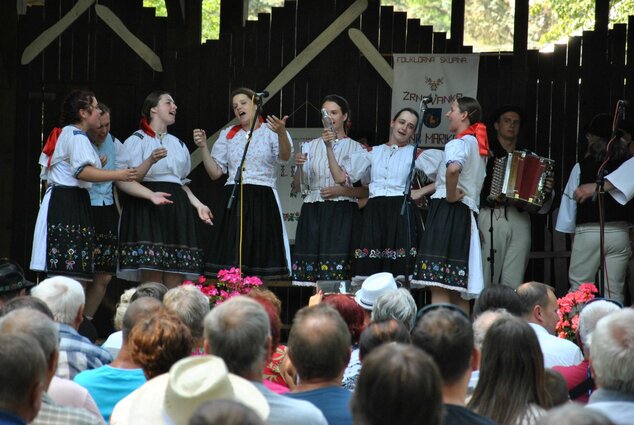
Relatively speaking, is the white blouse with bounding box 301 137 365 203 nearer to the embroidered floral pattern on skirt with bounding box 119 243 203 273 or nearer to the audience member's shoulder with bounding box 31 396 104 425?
the embroidered floral pattern on skirt with bounding box 119 243 203 273

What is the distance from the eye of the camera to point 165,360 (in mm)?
3703

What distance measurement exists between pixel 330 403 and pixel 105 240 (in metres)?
5.01

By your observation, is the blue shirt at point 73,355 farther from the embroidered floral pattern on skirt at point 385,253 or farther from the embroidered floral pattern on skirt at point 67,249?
the embroidered floral pattern on skirt at point 385,253

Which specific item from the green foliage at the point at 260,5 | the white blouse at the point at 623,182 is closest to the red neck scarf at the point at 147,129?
the white blouse at the point at 623,182

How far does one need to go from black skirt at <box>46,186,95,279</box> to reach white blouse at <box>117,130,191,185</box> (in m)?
0.48

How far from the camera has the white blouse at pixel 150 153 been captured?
8.20m

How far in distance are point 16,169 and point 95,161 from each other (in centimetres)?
207

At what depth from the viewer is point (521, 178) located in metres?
8.20

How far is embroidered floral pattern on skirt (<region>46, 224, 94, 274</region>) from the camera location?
7758 millimetres

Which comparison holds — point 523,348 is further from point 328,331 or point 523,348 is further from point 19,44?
point 19,44

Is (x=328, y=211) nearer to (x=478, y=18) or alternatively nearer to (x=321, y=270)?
(x=321, y=270)

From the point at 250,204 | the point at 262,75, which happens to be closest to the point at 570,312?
the point at 250,204

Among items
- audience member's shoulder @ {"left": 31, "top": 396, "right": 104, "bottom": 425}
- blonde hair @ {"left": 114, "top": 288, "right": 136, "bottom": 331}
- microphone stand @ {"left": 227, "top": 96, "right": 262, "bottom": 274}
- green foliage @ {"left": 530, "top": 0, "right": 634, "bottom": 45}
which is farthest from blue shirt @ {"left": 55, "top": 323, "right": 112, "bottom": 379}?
green foliage @ {"left": 530, "top": 0, "right": 634, "bottom": 45}

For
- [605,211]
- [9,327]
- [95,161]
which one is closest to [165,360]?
Result: [9,327]
